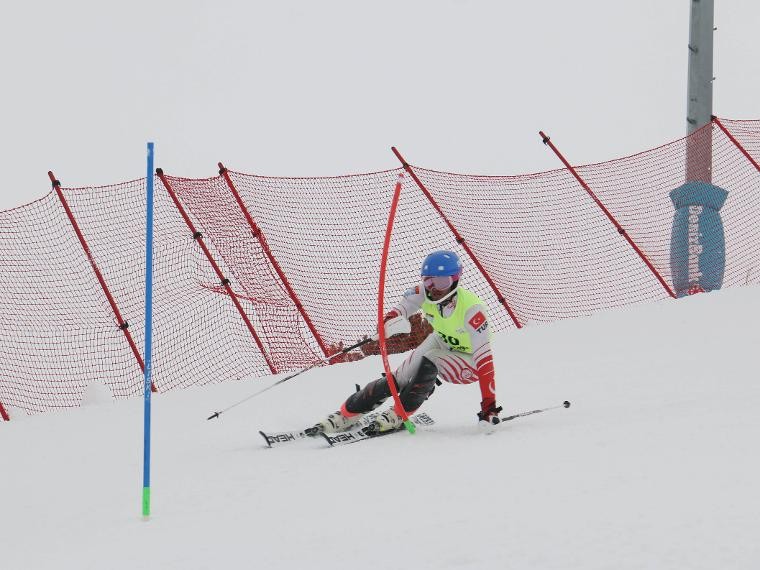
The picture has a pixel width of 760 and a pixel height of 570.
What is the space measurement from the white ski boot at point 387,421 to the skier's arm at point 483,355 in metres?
0.60

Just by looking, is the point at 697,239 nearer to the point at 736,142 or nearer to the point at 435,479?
the point at 736,142

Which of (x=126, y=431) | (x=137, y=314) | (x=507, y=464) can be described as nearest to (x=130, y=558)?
(x=507, y=464)

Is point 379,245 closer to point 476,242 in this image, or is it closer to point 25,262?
point 476,242

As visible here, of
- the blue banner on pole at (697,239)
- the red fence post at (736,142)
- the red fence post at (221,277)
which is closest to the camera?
the red fence post at (221,277)

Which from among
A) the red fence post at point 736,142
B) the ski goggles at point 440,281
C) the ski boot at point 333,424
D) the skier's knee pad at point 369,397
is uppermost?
the red fence post at point 736,142

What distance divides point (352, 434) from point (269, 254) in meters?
3.86

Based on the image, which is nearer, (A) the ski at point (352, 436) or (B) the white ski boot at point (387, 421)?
(A) the ski at point (352, 436)

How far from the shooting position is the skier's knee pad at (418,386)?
783 centimetres

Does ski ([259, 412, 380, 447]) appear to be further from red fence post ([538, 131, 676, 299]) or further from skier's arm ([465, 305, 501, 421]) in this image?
red fence post ([538, 131, 676, 299])

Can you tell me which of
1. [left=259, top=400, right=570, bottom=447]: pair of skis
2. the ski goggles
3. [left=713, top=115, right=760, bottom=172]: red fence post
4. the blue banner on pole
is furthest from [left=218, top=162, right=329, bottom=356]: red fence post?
[left=713, top=115, right=760, bottom=172]: red fence post

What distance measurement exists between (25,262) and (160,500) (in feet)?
17.0

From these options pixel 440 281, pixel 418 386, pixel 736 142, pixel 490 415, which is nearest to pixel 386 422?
pixel 418 386

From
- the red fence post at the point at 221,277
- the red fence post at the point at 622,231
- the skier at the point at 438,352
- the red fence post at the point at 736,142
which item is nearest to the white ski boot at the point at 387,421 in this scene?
the skier at the point at 438,352

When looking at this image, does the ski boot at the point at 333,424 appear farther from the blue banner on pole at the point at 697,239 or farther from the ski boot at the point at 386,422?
the blue banner on pole at the point at 697,239
